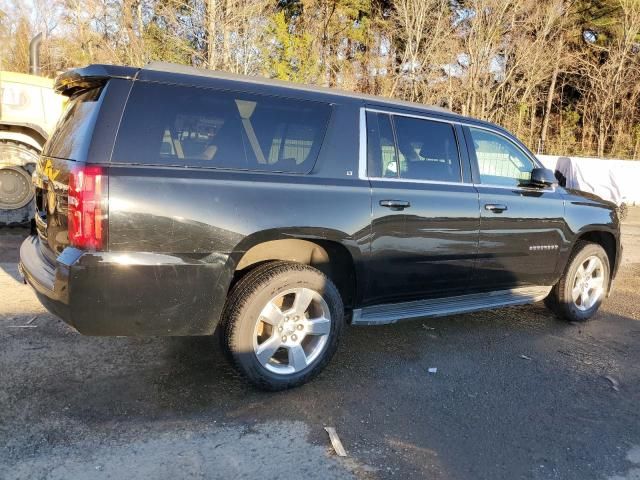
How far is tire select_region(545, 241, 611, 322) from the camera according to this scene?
17.5ft

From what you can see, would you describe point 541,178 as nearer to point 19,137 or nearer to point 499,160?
point 499,160

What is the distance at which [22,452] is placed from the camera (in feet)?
9.02

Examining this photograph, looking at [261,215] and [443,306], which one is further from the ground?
[261,215]

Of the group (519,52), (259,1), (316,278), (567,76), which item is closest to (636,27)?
(567,76)

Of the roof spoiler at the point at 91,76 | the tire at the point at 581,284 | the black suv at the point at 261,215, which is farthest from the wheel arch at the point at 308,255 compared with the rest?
the tire at the point at 581,284

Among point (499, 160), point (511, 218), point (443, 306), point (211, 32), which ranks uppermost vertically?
point (211, 32)

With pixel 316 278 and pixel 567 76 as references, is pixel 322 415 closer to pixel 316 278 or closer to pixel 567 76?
pixel 316 278

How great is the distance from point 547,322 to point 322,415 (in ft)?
10.2

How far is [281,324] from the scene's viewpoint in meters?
3.55

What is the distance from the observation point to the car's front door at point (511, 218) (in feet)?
15.0

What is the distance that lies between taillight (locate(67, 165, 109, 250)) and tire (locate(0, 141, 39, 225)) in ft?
21.4

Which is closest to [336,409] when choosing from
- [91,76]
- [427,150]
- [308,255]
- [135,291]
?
[308,255]

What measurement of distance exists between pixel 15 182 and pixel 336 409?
296 inches

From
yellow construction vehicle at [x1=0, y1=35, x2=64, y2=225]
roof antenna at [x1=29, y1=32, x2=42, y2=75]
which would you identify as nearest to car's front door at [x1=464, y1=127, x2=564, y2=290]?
yellow construction vehicle at [x1=0, y1=35, x2=64, y2=225]
